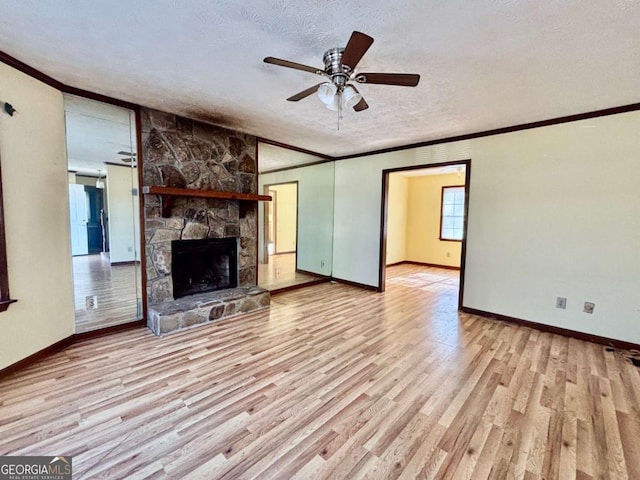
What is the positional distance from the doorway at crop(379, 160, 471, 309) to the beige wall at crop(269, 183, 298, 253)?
238 cm

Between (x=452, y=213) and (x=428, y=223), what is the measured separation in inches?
26.4

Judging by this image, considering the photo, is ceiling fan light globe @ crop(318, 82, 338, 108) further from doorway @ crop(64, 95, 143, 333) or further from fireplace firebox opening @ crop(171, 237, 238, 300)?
fireplace firebox opening @ crop(171, 237, 238, 300)

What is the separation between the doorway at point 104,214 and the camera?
3223 millimetres

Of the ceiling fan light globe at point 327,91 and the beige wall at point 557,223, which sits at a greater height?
the ceiling fan light globe at point 327,91

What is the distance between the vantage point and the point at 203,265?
3.95 metres

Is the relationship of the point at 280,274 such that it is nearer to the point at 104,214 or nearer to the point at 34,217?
the point at 34,217

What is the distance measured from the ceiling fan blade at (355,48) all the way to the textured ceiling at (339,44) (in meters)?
0.23

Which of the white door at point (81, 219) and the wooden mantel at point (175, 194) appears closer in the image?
the wooden mantel at point (175, 194)

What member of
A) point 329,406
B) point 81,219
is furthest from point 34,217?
point 81,219

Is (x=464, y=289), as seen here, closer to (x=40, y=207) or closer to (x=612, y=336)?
(x=612, y=336)

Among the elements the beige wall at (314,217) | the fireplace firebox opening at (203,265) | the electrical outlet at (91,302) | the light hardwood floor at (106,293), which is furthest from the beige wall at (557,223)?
the electrical outlet at (91,302)

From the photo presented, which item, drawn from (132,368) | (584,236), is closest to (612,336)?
(584,236)

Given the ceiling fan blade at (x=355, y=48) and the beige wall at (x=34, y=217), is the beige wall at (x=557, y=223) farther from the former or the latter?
the beige wall at (x=34, y=217)

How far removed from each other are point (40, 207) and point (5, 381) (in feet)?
4.68
